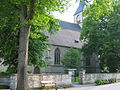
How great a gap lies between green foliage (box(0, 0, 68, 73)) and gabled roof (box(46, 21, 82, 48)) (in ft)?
48.1

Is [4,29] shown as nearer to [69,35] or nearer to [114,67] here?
[114,67]

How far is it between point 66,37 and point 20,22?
2596 centimetres

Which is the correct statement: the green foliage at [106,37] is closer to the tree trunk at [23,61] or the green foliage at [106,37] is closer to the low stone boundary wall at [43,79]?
the low stone boundary wall at [43,79]

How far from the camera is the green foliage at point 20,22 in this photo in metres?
11.9

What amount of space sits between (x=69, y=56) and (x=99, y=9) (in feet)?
58.3

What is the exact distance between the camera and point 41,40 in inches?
744

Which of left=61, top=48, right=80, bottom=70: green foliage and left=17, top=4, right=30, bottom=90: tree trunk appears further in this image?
left=61, top=48, right=80, bottom=70: green foliage

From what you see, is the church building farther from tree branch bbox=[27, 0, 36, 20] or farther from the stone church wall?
tree branch bbox=[27, 0, 36, 20]

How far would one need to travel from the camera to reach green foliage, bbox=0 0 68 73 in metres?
11.9

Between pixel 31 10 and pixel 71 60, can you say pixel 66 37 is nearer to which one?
pixel 71 60

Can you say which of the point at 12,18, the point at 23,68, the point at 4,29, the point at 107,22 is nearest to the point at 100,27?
the point at 107,22

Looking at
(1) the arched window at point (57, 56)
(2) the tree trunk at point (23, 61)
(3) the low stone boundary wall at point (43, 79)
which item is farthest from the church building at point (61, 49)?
(2) the tree trunk at point (23, 61)

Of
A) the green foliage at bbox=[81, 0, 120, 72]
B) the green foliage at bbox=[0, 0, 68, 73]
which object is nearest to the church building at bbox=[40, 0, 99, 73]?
the green foliage at bbox=[81, 0, 120, 72]

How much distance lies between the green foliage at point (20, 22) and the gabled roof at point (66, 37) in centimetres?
1465
